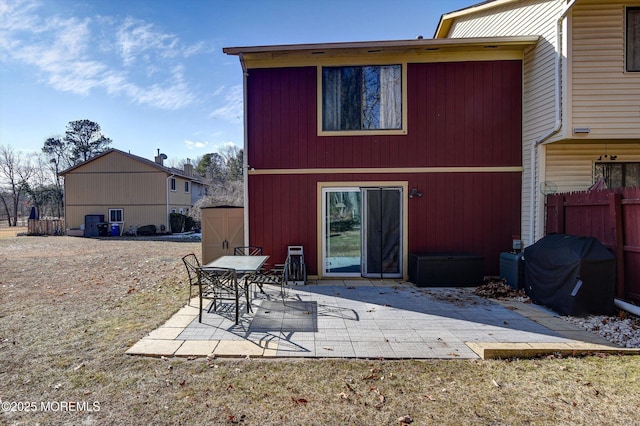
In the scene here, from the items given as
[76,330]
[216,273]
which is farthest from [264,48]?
[76,330]

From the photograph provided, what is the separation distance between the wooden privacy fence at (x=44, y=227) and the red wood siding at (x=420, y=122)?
70.8 ft

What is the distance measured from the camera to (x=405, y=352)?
11.3ft

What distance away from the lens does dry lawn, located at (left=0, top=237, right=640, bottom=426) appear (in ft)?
7.80

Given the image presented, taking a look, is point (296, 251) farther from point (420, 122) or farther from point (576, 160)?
point (576, 160)

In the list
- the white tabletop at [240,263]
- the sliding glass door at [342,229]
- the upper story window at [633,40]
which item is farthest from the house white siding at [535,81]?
the white tabletop at [240,263]

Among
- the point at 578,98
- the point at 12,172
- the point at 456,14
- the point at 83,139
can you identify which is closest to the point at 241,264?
the point at 578,98

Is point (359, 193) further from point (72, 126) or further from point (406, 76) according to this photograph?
point (72, 126)

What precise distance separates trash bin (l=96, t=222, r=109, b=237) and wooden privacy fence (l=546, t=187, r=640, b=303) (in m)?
23.1

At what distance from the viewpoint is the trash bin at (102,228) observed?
1931cm

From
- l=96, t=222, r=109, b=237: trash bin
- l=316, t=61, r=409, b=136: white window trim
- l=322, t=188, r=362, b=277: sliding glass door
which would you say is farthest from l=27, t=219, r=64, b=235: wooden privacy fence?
l=316, t=61, r=409, b=136: white window trim

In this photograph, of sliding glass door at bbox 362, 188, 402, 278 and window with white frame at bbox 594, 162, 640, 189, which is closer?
window with white frame at bbox 594, 162, 640, 189

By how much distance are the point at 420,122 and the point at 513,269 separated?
→ 3.65 m

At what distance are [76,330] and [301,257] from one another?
395cm

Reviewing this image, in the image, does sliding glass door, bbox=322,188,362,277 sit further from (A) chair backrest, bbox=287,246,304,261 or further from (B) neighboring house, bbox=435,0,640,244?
(B) neighboring house, bbox=435,0,640,244
